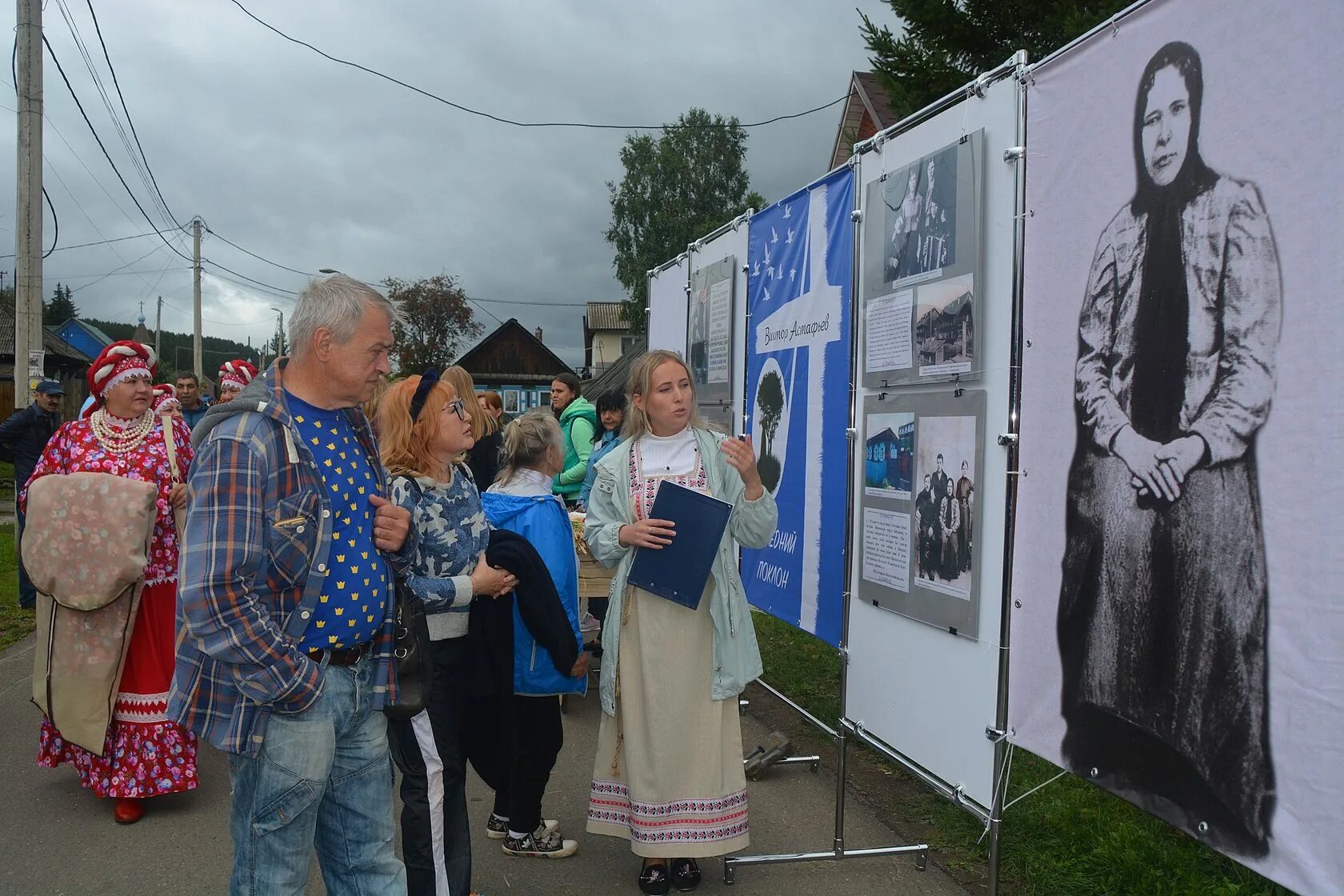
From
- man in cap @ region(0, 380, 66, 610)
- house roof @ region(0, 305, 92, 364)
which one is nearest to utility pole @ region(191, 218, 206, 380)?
house roof @ region(0, 305, 92, 364)

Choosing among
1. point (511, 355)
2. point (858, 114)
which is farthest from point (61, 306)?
point (858, 114)

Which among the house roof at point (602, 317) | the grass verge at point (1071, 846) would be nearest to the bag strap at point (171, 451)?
the grass verge at point (1071, 846)

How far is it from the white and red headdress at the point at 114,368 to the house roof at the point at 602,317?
2786 inches

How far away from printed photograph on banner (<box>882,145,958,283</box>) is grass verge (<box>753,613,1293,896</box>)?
7.23 ft

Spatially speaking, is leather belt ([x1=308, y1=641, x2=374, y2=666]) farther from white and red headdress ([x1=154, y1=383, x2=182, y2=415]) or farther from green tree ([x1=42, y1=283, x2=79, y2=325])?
green tree ([x1=42, y1=283, x2=79, y2=325])

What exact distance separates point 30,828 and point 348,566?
316 centimetres

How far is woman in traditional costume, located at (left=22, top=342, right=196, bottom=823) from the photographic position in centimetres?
442

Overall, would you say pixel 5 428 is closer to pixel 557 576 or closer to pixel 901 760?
pixel 557 576

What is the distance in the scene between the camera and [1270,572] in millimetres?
2188

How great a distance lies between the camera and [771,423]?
4855 millimetres

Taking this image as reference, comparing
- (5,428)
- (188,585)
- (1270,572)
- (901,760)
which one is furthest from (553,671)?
(5,428)

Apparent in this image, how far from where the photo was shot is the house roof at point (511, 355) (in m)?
69.6

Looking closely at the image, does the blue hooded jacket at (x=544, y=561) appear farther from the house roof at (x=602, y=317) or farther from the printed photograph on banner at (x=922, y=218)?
the house roof at (x=602, y=317)

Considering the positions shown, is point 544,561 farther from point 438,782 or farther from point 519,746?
point 438,782
